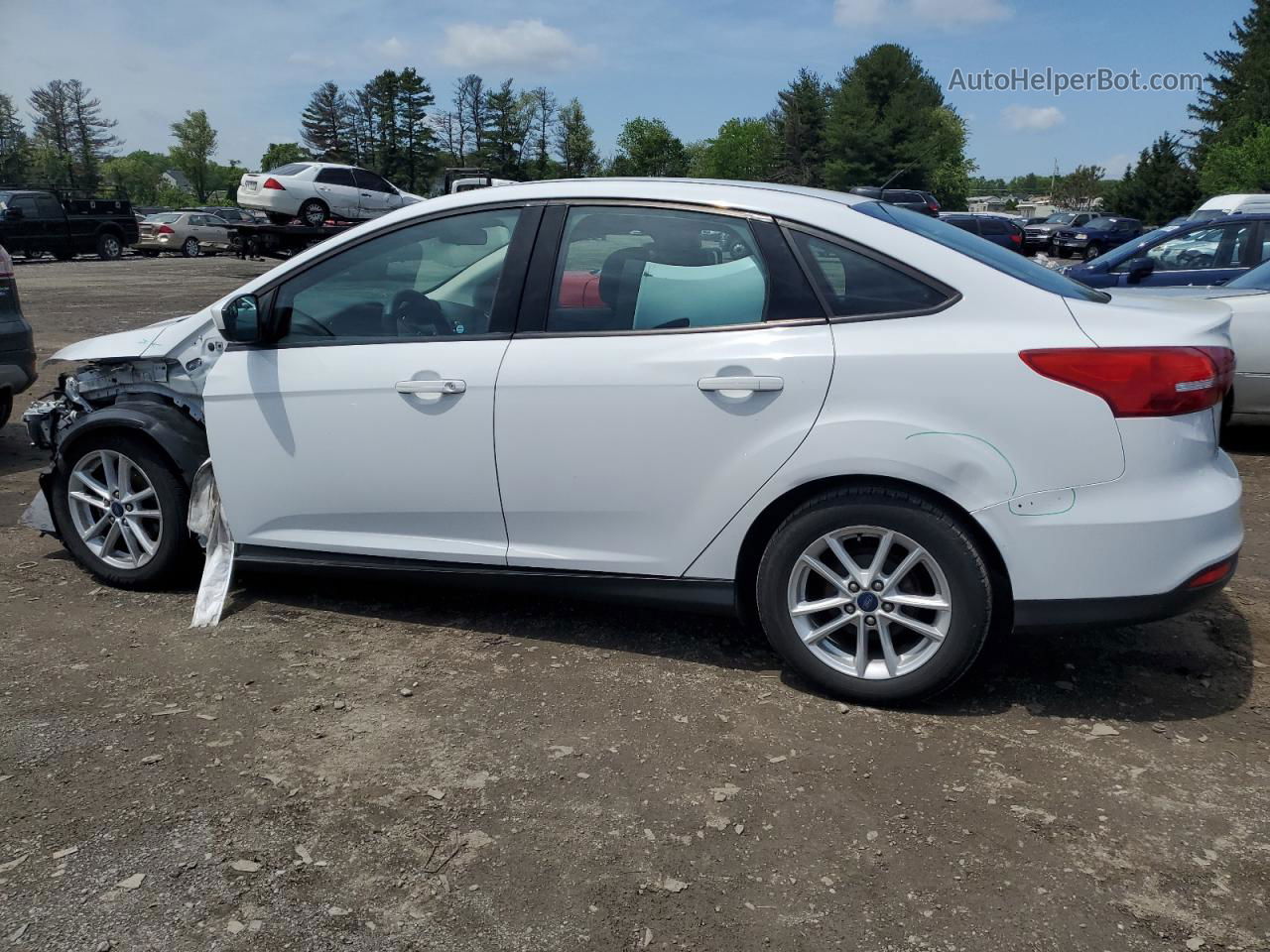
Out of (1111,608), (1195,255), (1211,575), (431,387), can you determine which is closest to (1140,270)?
(1195,255)

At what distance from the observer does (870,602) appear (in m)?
3.53

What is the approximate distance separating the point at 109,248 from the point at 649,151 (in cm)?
7212

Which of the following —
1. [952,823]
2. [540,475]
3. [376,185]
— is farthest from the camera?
[376,185]

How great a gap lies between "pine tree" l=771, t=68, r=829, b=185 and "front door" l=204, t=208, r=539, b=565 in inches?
3786

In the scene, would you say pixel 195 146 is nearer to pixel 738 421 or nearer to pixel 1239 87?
pixel 1239 87

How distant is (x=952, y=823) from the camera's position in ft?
9.68

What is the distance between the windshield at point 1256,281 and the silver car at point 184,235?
33562mm

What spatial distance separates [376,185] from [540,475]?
27.3 metres

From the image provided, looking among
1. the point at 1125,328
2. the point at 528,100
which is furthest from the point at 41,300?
the point at 528,100

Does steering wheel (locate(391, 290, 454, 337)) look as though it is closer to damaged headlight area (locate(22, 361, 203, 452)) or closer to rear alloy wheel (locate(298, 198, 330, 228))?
damaged headlight area (locate(22, 361, 203, 452))

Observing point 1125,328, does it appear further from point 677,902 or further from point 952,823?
point 677,902

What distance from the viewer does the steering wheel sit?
4066 mm

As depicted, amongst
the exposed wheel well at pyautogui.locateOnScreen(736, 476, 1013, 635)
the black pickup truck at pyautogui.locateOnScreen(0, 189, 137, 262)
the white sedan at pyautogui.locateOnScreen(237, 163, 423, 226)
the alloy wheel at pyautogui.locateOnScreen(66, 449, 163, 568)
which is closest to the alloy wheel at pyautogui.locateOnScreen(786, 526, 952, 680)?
the exposed wheel well at pyautogui.locateOnScreen(736, 476, 1013, 635)

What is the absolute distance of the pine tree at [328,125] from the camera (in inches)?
4058
